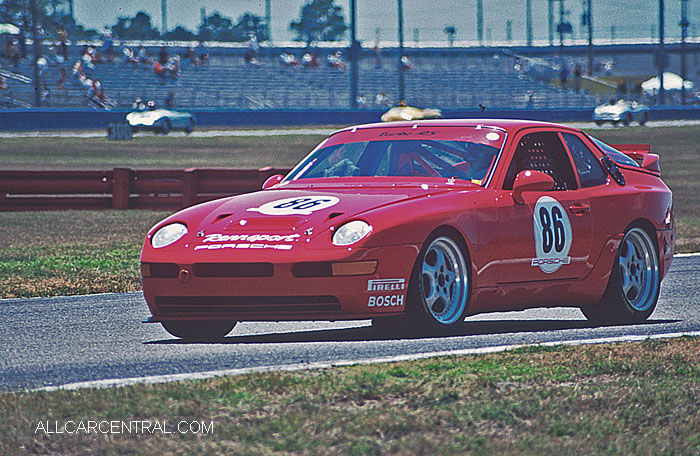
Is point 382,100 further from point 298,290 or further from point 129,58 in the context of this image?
point 298,290

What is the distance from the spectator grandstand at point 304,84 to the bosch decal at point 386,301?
134 ft

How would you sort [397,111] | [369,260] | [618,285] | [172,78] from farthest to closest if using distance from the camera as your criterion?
[172,78]
[397,111]
[618,285]
[369,260]

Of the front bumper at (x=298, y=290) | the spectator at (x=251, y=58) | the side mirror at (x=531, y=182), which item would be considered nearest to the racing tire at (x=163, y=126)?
the spectator at (x=251, y=58)

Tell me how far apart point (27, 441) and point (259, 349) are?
2.60 metres

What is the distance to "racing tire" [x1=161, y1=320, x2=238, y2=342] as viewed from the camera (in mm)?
7207

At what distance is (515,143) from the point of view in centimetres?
780

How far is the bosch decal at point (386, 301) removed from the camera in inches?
256

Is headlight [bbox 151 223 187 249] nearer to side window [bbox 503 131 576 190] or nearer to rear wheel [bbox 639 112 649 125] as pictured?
side window [bbox 503 131 576 190]

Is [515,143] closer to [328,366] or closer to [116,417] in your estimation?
[328,366]

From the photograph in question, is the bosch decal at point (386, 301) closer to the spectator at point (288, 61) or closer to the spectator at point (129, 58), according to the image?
the spectator at point (129, 58)

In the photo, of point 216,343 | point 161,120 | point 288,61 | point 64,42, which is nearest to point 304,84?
point 288,61

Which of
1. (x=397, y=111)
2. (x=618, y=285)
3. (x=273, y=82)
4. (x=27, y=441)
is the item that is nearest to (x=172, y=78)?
(x=273, y=82)

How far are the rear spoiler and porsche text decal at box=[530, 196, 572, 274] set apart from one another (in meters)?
1.53

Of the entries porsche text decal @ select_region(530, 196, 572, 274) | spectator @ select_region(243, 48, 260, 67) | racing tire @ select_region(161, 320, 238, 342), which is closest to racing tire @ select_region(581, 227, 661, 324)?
porsche text decal @ select_region(530, 196, 572, 274)
